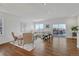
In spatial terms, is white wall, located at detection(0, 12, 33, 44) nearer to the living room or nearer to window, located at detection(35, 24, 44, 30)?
the living room

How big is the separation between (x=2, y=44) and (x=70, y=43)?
8.72ft

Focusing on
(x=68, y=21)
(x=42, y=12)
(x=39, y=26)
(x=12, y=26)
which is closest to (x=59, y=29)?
(x=68, y=21)

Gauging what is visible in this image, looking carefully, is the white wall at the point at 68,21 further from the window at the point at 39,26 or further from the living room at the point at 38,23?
the window at the point at 39,26

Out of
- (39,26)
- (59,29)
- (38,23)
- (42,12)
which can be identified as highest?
(42,12)

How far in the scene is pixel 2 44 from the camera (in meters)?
2.96

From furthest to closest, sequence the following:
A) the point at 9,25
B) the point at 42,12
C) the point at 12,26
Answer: the point at 9,25 < the point at 12,26 < the point at 42,12

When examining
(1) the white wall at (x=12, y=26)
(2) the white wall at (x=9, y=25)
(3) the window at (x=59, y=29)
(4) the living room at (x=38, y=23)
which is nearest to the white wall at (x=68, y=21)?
(4) the living room at (x=38, y=23)

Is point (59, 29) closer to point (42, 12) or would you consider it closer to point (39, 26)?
point (39, 26)

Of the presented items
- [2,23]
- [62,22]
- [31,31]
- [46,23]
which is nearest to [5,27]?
[2,23]

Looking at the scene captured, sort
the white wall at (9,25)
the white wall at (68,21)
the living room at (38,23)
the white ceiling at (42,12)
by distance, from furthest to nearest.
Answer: the white wall at (68,21)
the white wall at (9,25)
the living room at (38,23)
the white ceiling at (42,12)

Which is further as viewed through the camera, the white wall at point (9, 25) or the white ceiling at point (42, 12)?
the white wall at point (9, 25)

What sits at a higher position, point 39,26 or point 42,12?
point 42,12

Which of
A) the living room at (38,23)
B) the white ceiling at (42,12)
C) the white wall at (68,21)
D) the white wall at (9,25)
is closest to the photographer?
the white ceiling at (42,12)

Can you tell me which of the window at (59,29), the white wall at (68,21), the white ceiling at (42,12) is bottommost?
the window at (59,29)
